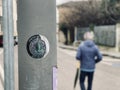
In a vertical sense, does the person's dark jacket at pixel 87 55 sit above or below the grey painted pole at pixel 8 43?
below

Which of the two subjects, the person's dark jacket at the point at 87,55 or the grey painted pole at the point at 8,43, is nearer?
the grey painted pole at the point at 8,43

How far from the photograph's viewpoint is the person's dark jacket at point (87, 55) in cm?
979

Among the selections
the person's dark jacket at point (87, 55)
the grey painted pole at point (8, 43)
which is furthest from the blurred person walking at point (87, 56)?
the grey painted pole at point (8, 43)

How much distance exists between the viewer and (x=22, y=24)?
3568 mm

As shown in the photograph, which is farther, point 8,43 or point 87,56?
point 87,56

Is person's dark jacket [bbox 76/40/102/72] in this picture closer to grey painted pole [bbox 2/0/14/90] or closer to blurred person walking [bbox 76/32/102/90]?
blurred person walking [bbox 76/32/102/90]

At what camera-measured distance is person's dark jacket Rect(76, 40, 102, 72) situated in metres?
9.79

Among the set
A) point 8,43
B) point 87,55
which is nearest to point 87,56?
point 87,55

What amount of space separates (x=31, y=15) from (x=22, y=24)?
10 centimetres

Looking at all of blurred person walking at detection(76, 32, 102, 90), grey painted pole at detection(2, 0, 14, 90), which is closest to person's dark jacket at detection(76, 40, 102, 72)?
blurred person walking at detection(76, 32, 102, 90)

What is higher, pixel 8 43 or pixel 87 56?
pixel 8 43

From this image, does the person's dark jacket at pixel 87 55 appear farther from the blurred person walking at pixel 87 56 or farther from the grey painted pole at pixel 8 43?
the grey painted pole at pixel 8 43

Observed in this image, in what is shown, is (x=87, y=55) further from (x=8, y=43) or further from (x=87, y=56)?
(x=8, y=43)

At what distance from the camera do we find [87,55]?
9820 millimetres
